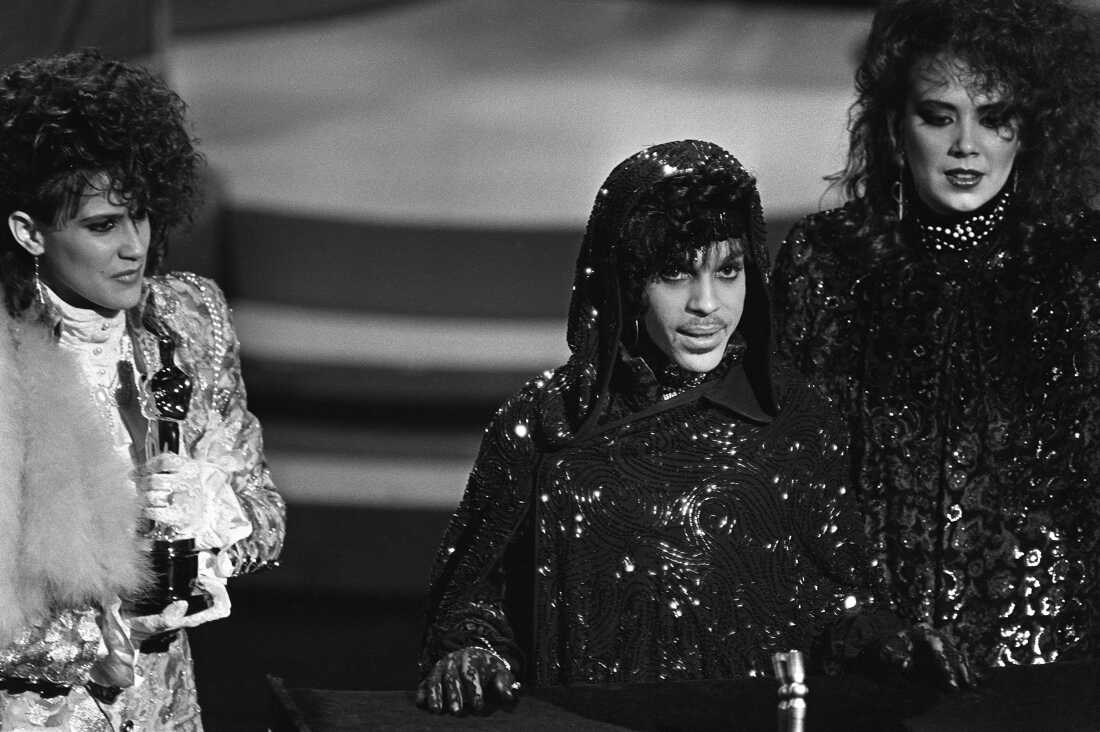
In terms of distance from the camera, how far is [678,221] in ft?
8.20

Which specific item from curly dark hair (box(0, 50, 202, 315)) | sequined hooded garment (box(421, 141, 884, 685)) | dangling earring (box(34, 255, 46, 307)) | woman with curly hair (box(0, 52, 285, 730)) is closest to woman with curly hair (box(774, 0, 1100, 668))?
sequined hooded garment (box(421, 141, 884, 685))

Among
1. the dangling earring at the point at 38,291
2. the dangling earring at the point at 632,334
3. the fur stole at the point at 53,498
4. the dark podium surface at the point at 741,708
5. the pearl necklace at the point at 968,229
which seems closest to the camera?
the dark podium surface at the point at 741,708

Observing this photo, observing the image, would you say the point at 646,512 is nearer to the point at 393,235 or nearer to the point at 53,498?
the point at 53,498

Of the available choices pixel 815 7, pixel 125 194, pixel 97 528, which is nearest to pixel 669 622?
pixel 97 528

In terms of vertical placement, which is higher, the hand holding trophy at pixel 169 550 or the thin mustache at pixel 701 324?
the thin mustache at pixel 701 324

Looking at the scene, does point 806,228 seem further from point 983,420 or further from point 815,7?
point 815,7

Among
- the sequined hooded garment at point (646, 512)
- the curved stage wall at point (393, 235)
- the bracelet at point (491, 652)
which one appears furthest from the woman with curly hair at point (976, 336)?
the curved stage wall at point (393, 235)

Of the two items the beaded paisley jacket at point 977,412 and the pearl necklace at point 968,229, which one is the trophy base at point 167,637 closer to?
the beaded paisley jacket at point 977,412

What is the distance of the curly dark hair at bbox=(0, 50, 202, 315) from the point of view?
2668 mm

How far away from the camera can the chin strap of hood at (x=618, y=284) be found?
2.50 m

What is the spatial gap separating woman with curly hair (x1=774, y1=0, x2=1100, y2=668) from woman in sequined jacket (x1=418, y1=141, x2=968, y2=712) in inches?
19.7

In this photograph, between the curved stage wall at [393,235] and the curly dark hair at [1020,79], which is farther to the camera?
the curved stage wall at [393,235]

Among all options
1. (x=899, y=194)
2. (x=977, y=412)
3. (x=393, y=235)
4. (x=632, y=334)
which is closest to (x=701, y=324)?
(x=632, y=334)

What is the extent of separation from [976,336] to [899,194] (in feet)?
1.02
